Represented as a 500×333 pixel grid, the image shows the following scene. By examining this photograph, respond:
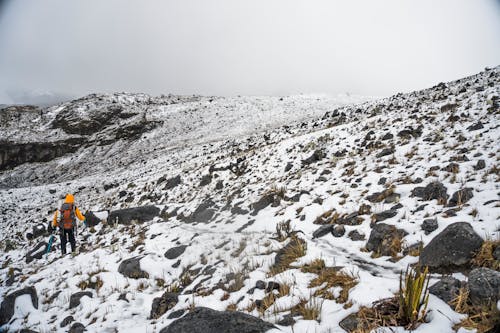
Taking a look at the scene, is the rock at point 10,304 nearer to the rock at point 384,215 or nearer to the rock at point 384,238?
the rock at point 384,238

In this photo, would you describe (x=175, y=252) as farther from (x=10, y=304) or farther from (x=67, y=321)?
(x=10, y=304)

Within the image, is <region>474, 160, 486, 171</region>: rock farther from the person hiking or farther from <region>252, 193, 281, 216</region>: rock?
the person hiking

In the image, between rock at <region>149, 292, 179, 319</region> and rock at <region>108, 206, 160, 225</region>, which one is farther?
rock at <region>108, 206, 160, 225</region>

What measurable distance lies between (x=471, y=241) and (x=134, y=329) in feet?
18.5

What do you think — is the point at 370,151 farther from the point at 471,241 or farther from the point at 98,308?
the point at 98,308

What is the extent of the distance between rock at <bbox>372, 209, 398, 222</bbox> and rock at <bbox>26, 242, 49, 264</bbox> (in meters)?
12.2

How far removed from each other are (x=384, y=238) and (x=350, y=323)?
2.63 meters

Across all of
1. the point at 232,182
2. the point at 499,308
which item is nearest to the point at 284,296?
the point at 499,308

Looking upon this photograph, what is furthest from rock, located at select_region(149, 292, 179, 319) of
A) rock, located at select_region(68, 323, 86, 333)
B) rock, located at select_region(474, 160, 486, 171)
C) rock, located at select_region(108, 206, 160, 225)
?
rock, located at select_region(474, 160, 486, 171)

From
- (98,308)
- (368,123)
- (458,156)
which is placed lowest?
(98,308)

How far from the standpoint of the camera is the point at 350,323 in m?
3.20

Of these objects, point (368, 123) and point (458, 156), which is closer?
point (458, 156)

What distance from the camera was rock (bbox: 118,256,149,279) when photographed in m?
7.19

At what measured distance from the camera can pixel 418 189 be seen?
258 inches
